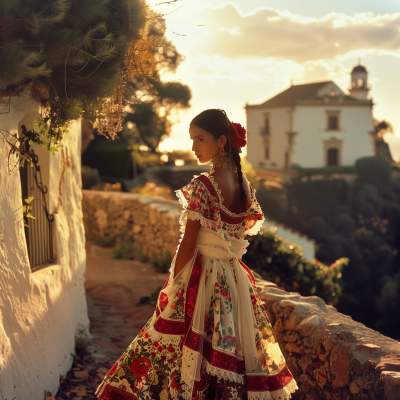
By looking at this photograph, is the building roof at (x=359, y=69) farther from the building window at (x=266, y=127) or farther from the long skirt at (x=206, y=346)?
the long skirt at (x=206, y=346)

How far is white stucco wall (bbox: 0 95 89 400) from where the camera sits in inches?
92.2

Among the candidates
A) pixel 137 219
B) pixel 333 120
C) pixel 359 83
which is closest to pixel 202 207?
pixel 137 219

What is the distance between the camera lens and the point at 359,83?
136ft

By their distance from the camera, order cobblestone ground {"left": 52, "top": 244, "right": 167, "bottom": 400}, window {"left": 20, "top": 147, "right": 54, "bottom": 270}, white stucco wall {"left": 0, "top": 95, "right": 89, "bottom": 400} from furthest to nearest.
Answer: cobblestone ground {"left": 52, "top": 244, "right": 167, "bottom": 400}
window {"left": 20, "top": 147, "right": 54, "bottom": 270}
white stucco wall {"left": 0, "top": 95, "right": 89, "bottom": 400}

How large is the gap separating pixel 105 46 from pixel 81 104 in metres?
0.38

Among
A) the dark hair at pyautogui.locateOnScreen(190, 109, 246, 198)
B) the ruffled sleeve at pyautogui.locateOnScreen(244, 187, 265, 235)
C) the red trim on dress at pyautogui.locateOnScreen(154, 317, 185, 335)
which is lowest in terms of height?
the red trim on dress at pyautogui.locateOnScreen(154, 317, 185, 335)

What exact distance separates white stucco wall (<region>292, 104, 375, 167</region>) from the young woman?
36.1 metres

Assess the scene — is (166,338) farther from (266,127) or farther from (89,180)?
(266,127)

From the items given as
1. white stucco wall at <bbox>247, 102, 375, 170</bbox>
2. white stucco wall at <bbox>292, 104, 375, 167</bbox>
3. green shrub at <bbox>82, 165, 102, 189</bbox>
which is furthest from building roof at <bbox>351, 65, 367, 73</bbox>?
green shrub at <bbox>82, 165, 102, 189</bbox>

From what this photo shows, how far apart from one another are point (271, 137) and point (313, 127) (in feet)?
11.8

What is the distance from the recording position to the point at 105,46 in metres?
2.41

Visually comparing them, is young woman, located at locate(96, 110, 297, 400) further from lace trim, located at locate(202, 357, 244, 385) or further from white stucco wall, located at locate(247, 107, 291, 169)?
white stucco wall, located at locate(247, 107, 291, 169)

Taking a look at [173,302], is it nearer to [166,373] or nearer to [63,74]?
[166,373]

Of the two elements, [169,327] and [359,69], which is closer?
[169,327]
